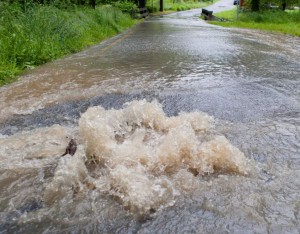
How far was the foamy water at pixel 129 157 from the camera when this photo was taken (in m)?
2.97

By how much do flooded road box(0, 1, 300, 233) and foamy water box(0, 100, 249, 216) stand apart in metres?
0.01

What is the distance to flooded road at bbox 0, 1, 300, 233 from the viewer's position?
268cm

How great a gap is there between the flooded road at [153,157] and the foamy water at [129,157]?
0.04ft

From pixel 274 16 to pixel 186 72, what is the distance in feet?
61.5

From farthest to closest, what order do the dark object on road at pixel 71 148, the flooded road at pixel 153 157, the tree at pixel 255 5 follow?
the tree at pixel 255 5
the dark object on road at pixel 71 148
the flooded road at pixel 153 157

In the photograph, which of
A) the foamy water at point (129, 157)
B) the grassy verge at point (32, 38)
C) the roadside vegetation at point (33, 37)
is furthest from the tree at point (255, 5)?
the foamy water at point (129, 157)

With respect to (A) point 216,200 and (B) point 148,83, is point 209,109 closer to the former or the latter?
(B) point 148,83

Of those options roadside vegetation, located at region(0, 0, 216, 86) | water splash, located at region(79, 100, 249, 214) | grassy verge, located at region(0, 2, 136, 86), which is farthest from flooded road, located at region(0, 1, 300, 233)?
roadside vegetation, located at region(0, 0, 216, 86)

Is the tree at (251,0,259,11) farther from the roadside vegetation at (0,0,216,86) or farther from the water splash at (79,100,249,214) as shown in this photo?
the water splash at (79,100,249,214)

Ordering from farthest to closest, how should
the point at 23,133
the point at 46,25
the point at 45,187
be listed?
the point at 46,25
the point at 23,133
the point at 45,187

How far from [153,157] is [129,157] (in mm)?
243

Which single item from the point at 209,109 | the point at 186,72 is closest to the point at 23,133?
the point at 209,109

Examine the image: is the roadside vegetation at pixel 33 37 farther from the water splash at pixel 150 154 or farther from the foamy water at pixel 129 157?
the water splash at pixel 150 154

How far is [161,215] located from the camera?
2691 millimetres
